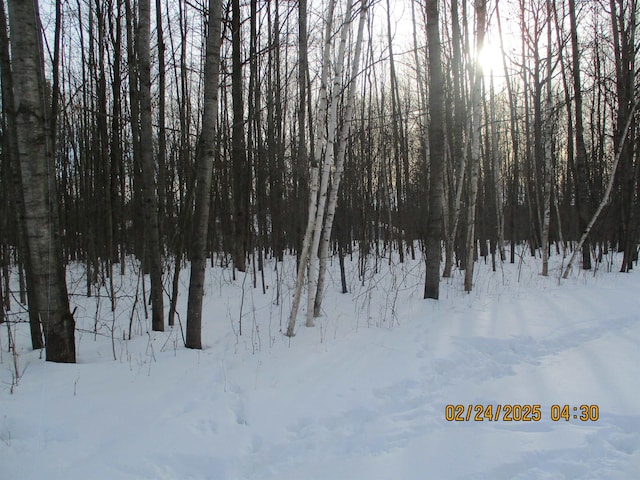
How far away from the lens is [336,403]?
9.57ft

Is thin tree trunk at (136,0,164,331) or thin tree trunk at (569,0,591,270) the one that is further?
thin tree trunk at (569,0,591,270)

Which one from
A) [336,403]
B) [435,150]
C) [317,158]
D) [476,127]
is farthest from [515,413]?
[476,127]

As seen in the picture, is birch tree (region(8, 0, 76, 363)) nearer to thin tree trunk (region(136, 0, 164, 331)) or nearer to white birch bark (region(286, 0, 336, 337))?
thin tree trunk (region(136, 0, 164, 331))

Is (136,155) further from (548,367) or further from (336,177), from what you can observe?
(548,367)

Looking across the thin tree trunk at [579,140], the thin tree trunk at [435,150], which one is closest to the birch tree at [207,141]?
the thin tree trunk at [435,150]

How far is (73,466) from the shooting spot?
83.6 inches

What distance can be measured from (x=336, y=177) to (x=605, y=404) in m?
3.60

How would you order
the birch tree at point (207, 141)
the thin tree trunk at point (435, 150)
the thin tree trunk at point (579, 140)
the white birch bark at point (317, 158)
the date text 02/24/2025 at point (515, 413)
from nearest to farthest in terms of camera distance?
the date text 02/24/2025 at point (515, 413), the birch tree at point (207, 141), the white birch bark at point (317, 158), the thin tree trunk at point (435, 150), the thin tree trunk at point (579, 140)

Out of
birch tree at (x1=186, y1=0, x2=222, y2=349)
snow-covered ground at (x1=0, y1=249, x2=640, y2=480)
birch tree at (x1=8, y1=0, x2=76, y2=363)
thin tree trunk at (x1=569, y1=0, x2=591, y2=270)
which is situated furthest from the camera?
thin tree trunk at (x1=569, y1=0, x2=591, y2=270)

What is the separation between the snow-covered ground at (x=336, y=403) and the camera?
2207 millimetres

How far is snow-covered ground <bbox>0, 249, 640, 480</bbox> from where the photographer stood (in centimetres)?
221

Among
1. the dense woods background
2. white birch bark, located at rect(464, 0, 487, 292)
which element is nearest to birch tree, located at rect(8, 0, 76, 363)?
the dense woods background

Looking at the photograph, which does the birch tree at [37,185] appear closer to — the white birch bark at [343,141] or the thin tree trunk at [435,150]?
the white birch bark at [343,141]

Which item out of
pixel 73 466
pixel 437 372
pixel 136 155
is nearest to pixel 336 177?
pixel 437 372
